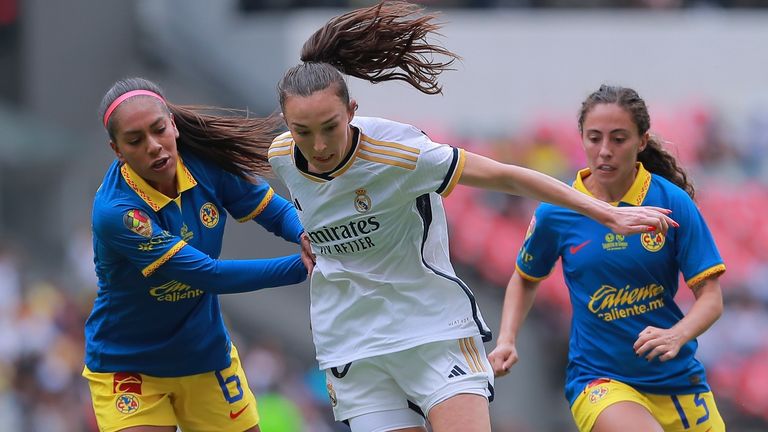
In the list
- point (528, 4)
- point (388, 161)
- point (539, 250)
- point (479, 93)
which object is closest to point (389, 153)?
point (388, 161)

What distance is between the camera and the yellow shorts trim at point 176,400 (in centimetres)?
529

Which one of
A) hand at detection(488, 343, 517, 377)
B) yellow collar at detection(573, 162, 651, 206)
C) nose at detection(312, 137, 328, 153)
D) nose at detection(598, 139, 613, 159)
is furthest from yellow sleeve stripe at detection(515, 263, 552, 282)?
nose at detection(312, 137, 328, 153)

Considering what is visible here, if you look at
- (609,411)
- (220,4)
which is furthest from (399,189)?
(220,4)

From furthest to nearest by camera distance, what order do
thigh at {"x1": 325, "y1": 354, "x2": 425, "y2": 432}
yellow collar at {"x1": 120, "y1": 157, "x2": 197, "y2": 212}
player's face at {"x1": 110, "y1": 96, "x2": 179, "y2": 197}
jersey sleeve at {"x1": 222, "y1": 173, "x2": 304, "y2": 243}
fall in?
jersey sleeve at {"x1": 222, "y1": 173, "x2": 304, "y2": 243} → yellow collar at {"x1": 120, "y1": 157, "x2": 197, "y2": 212} → player's face at {"x1": 110, "y1": 96, "x2": 179, "y2": 197} → thigh at {"x1": 325, "y1": 354, "x2": 425, "y2": 432}

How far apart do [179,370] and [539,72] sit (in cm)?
1307

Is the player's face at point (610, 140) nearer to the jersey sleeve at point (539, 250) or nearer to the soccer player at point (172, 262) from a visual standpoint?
the jersey sleeve at point (539, 250)

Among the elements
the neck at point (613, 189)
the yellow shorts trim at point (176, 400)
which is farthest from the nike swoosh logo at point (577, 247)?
the yellow shorts trim at point (176, 400)

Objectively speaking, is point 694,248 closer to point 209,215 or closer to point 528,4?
point 209,215

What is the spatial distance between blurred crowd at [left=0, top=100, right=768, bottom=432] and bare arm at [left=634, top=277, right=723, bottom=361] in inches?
191

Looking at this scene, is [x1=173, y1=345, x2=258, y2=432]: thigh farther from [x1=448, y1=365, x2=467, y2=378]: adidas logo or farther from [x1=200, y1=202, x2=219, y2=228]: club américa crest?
[x1=448, y1=365, x2=467, y2=378]: adidas logo

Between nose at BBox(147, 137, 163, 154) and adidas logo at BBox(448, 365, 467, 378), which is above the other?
nose at BBox(147, 137, 163, 154)

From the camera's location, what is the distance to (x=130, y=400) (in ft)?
17.4

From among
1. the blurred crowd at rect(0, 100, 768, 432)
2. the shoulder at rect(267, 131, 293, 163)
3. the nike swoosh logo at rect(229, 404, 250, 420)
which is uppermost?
the shoulder at rect(267, 131, 293, 163)

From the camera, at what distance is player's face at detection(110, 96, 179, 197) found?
4957 millimetres
